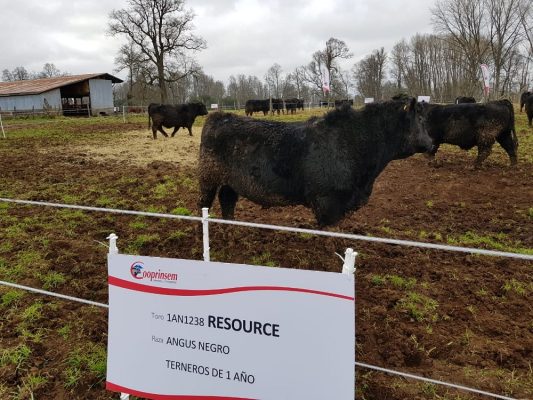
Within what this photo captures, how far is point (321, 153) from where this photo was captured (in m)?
4.55

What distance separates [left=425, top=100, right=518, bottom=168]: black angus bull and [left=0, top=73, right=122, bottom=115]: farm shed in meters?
32.7

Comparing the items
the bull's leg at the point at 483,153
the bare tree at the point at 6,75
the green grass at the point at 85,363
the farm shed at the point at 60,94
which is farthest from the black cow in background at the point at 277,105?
the bare tree at the point at 6,75

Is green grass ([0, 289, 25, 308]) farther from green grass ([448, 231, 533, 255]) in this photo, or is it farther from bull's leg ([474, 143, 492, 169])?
bull's leg ([474, 143, 492, 169])

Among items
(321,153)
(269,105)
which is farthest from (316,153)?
(269,105)

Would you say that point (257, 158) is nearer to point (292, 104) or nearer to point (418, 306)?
Result: point (418, 306)

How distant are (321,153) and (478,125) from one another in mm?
7156

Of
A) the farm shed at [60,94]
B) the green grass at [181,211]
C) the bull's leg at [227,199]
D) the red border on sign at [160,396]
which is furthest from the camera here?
the farm shed at [60,94]

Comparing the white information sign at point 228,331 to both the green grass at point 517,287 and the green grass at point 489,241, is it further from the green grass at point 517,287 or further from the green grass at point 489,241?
the green grass at point 489,241

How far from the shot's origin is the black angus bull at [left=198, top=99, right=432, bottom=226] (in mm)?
4547

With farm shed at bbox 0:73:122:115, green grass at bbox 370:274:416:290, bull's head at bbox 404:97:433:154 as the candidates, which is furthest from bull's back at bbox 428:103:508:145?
farm shed at bbox 0:73:122:115

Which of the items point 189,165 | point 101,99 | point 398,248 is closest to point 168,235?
point 398,248

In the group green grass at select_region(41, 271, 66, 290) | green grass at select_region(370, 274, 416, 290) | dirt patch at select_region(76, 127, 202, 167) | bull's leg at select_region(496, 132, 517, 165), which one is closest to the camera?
green grass at select_region(370, 274, 416, 290)

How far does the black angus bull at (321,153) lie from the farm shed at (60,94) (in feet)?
114

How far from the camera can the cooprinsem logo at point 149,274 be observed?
89.9 inches
